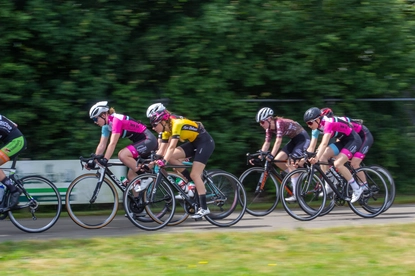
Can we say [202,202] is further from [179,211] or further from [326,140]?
[326,140]

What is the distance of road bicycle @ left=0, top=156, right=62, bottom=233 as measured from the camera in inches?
393

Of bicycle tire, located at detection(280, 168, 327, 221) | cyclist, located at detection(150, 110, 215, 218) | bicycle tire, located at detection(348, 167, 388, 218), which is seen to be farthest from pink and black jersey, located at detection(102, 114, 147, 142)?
bicycle tire, located at detection(348, 167, 388, 218)

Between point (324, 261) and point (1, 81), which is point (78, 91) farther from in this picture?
point (324, 261)

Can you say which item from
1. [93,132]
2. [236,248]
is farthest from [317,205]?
[93,132]

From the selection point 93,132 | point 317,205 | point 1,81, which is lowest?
point 317,205

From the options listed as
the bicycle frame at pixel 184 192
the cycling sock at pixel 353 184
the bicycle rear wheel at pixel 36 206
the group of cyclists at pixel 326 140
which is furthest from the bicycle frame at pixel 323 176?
the bicycle rear wheel at pixel 36 206

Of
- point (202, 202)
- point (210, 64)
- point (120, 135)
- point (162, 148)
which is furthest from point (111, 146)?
point (210, 64)

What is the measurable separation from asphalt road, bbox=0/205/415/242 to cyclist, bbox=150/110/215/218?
56cm

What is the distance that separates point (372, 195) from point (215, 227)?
2964 mm

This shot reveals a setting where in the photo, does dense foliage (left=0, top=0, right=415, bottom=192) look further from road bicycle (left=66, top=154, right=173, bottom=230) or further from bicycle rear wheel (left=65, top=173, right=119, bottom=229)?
road bicycle (left=66, top=154, right=173, bottom=230)

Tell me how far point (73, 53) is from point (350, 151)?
224 inches

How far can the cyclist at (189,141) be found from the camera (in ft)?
33.1

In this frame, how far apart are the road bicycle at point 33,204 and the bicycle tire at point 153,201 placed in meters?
1.12

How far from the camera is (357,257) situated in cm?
784
